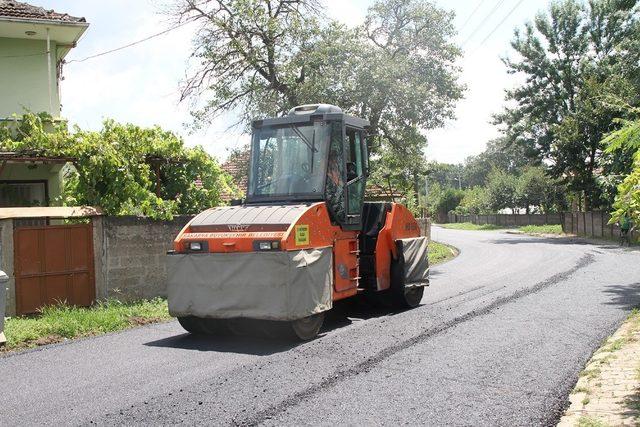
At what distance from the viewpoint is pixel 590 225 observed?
3538 cm

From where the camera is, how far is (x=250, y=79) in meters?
21.1

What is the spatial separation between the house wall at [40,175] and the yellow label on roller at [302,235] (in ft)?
29.3

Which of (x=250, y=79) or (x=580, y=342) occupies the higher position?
(x=250, y=79)

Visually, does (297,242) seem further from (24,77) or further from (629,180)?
(24,77)

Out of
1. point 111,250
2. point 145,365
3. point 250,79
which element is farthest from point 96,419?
point 250,79

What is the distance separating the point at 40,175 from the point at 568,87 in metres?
31.8

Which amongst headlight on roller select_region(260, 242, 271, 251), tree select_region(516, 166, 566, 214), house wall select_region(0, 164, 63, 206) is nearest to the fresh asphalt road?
headlight on roller select_region(260, 242, 271, 251)

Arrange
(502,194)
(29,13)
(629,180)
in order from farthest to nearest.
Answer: (502,194)
(29,13)
(629,180)

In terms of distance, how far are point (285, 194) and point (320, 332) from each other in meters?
1.98

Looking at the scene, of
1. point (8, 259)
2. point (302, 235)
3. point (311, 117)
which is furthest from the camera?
point (8, 259)

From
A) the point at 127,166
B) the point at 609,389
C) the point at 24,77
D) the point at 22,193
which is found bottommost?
the point at 609,389

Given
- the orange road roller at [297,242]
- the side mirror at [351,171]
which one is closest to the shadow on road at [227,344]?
the orange road roller at [297,242]

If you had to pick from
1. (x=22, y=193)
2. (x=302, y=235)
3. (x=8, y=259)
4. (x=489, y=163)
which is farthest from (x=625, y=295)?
(x=489, y=163)

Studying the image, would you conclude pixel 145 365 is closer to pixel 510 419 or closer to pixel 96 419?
pixel 96 419
